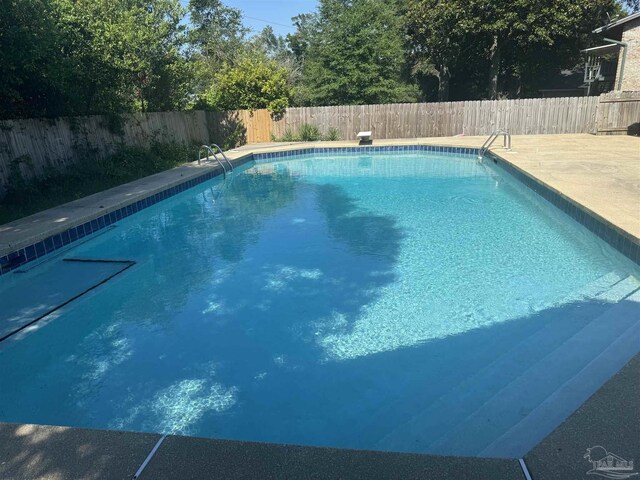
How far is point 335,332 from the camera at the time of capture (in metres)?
3.74

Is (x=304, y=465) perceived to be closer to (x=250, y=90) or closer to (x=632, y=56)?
(x=250, y=90)

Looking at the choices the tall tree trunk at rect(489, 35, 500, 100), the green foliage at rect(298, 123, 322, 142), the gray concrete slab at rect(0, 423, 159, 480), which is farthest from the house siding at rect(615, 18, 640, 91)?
the gray concrete slab at rect(0, 423, 159, 480)

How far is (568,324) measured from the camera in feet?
12.0

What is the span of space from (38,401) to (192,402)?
1082 mm

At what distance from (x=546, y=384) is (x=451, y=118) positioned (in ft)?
50.1

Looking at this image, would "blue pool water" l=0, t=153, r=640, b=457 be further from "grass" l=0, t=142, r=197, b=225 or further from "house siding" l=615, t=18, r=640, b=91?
"house siding" l=615, t=18, r=640, b=91

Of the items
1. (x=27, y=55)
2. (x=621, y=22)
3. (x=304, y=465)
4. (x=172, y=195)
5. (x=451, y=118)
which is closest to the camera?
(x=304, y=465)

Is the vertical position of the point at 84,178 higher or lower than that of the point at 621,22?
lower

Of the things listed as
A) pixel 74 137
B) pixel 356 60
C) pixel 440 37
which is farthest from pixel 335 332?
pixel 440 37

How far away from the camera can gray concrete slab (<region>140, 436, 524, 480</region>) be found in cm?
164

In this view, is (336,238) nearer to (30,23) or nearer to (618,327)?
(618,327)

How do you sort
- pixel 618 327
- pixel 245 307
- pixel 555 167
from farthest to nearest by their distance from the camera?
1. pixel 555 167
2. pixel 245 307
3. pixel 618 327

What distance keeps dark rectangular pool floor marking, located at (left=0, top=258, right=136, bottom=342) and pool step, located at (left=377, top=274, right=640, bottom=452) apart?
3.49m

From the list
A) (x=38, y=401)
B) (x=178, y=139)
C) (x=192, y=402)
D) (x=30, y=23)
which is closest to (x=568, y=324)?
(x=192, y=402)
